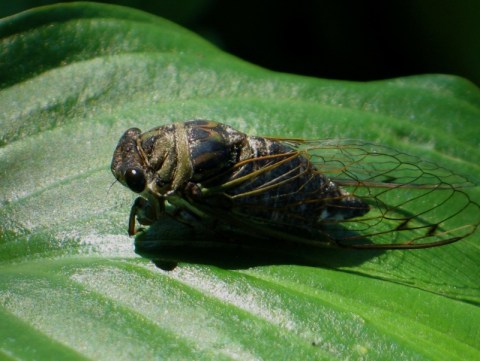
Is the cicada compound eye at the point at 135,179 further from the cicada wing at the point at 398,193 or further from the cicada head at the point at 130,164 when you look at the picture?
the cicada wing at the point at 398,193

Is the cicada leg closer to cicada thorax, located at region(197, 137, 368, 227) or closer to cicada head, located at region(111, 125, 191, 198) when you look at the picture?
cicada head, located at region(111, 125, 191, 198)

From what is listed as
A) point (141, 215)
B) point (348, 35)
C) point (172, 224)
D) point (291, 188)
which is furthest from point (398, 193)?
point (348, 35)

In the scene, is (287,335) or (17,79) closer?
(287,335)

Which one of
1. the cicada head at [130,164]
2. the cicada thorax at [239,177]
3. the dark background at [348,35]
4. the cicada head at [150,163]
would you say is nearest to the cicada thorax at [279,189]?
the cicada thorax at [239,177]

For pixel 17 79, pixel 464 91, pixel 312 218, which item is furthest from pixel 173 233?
pixel 464 91

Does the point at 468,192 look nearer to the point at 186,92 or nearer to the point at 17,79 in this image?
the point at 186,92

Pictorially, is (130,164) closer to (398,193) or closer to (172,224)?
(172,224)

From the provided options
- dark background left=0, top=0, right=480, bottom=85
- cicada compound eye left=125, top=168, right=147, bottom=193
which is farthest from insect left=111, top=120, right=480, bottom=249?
dark background left=0, top=0, right=480, bottom=85
